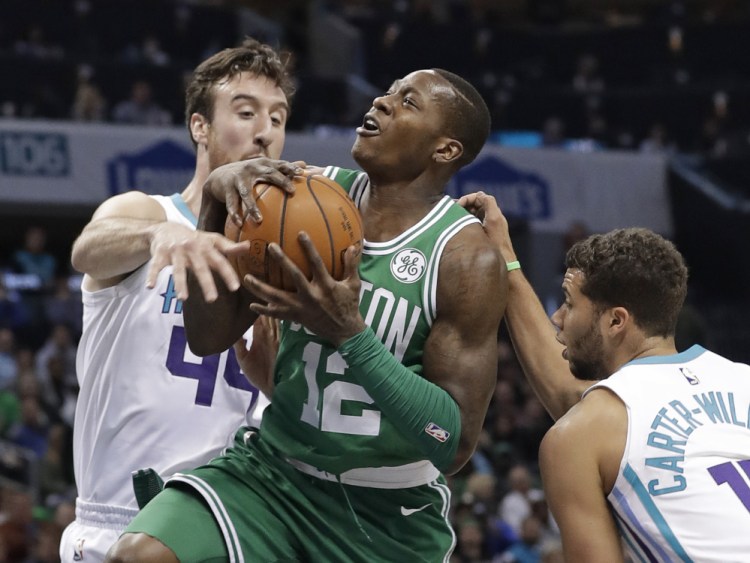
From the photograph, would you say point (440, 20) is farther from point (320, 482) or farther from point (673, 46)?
point (320, 482)

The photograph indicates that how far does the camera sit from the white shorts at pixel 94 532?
4137 millimetres

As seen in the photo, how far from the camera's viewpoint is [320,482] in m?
3.53

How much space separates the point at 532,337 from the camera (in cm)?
431

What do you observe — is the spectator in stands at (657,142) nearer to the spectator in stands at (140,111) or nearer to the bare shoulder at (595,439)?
the spectator in stands at (140,111)

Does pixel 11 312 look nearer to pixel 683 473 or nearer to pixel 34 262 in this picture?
pixel 34 262

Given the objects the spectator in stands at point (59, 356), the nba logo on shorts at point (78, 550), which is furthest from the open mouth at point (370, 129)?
the spectator in stands at point (59, 356)

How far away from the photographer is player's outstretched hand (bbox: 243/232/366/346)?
3076mm

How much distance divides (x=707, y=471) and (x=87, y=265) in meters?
2.10

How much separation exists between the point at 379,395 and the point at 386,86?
645 inches

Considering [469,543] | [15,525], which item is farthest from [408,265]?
[469,543]

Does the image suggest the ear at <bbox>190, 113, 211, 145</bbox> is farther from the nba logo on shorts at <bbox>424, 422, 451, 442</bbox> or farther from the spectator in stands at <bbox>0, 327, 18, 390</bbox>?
the spectator in stands at <bbox>0, 327, 18, 390</bbox>

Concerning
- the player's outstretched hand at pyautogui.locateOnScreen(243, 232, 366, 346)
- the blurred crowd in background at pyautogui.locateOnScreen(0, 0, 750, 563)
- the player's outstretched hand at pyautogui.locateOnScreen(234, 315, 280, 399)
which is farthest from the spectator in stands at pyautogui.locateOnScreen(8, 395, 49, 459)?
the player's outstretched hand at pyautogui.locateOnScreen(243, 232, 366, 346)

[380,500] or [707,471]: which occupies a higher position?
[707,471]

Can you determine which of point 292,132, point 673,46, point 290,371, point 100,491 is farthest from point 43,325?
point 673,46
